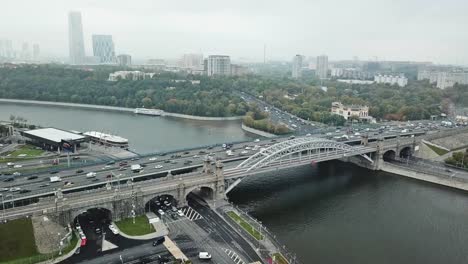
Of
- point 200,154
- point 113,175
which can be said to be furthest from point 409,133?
point 113,175

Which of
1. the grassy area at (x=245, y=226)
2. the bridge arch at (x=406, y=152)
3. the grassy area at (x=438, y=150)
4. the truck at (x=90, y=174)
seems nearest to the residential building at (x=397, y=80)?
the bridge arch at (x=406, y=152)

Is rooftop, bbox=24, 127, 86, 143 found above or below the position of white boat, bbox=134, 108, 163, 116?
above

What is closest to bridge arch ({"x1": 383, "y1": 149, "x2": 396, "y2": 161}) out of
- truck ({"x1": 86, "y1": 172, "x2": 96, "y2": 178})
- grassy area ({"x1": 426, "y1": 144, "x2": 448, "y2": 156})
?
grassy area ({"x1": 426, "y1": 144, "x2": 448, "y2": 156})

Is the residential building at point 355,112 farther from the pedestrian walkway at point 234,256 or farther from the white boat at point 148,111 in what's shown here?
the pedestrian walkway at point 234,256

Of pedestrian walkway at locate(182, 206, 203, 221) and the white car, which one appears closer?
the white car

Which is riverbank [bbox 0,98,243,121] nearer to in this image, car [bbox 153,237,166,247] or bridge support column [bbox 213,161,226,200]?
bridge support column [bbox 213,161,226,200]
